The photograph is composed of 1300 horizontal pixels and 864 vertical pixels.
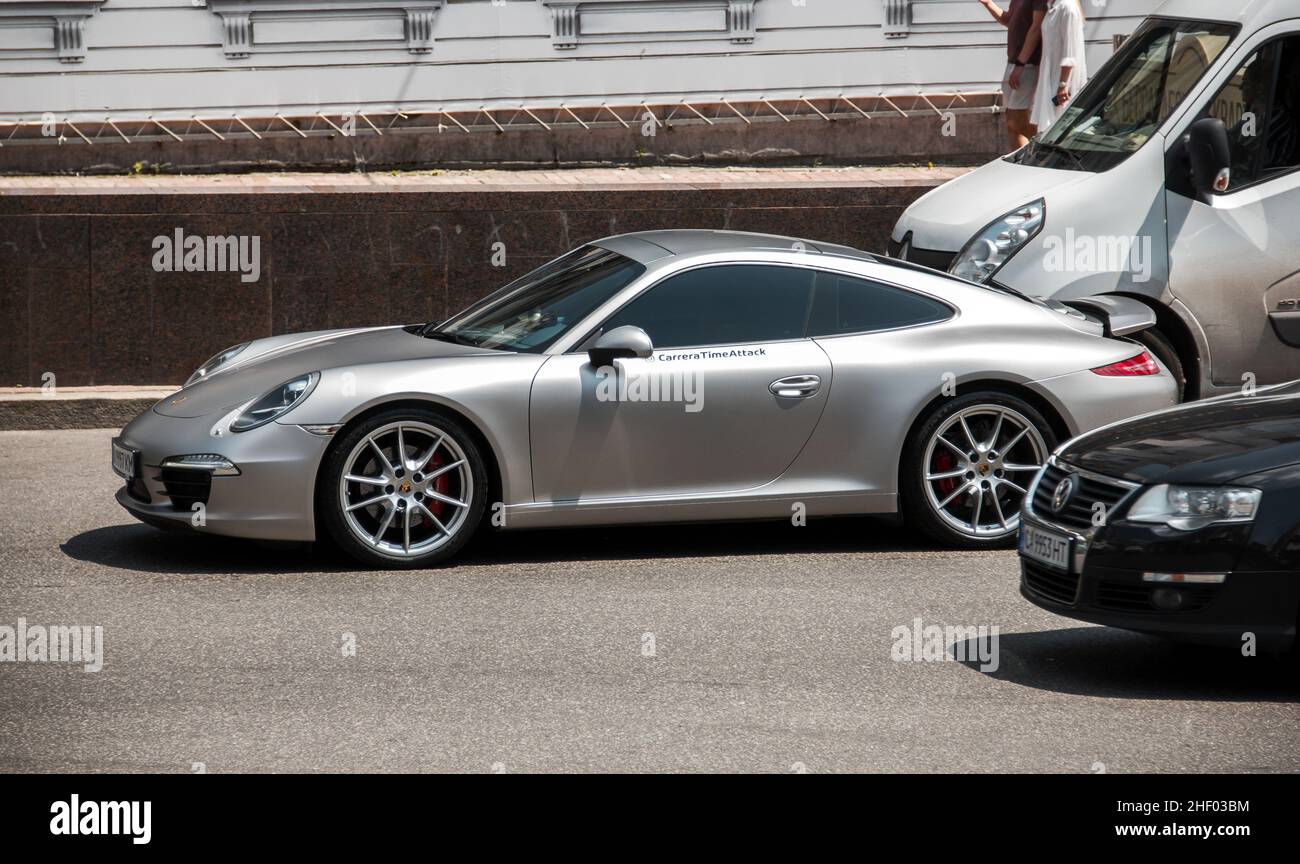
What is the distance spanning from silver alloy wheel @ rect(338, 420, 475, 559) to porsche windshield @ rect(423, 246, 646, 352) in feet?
2.14

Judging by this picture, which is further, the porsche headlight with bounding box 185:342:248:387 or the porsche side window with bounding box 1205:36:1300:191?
the porsche side window with bounding box 1205:36:1300:191

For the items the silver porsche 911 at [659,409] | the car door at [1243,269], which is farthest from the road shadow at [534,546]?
the car door at [1243,269]

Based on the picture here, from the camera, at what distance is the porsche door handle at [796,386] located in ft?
24.6

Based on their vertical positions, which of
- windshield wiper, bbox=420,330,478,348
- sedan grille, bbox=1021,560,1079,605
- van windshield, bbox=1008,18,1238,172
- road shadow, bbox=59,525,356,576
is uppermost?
van windshield, bbox=1008,18,1238,172

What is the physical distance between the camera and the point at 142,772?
475 centimetres

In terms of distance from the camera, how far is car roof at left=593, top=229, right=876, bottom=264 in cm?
787

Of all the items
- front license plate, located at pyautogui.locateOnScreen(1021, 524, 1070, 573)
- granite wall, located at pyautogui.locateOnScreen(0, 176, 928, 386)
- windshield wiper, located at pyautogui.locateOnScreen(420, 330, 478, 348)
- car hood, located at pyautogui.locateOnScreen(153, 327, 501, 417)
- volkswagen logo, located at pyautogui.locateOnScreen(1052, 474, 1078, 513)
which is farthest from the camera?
granite wall, located at pyautogui.locateOnScreen(0, 176, 928, 386)

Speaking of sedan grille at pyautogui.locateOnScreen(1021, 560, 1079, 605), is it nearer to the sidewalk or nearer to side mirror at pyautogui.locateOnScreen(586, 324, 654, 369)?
side mirror at pyautogui.locateOnScreen(586, 324, 654, 369)

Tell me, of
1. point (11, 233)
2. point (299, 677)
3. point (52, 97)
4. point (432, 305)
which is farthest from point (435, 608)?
point (52, 97)

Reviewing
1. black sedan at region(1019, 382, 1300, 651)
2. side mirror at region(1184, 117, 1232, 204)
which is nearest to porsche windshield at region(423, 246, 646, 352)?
black sedan at region(1019, 382, 1300, 651)

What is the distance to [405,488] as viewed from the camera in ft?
23.8

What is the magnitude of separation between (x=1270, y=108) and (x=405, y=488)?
217 inches

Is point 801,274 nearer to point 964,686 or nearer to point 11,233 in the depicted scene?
point 964,686

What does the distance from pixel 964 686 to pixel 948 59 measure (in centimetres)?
1417
